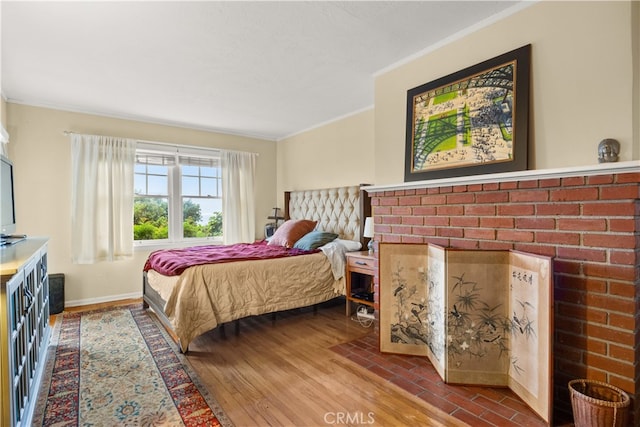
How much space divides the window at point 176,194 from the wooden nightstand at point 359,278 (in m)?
2.52

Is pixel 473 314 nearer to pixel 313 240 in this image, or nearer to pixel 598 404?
pixel 598 404

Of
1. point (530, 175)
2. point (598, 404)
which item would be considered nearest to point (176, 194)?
point (530, 175)

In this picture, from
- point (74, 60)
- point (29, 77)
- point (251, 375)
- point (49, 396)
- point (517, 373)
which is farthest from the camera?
point (29, 77)

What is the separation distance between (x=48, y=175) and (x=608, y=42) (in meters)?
5.23

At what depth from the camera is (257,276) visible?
3.09m

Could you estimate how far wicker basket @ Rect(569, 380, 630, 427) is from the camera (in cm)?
144

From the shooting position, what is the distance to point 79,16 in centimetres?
209

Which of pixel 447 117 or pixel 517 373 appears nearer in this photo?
pixel 517 373

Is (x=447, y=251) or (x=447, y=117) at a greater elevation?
(x=447, y=117)

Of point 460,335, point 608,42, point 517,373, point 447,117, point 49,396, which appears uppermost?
point 608,42

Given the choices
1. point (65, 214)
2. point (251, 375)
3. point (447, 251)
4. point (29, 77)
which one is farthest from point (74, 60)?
point (447, 251)

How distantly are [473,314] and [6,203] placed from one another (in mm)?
3326

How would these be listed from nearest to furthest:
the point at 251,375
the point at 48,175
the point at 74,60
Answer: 1. the point at 251,375
2. the point at 74,60
3. the point at 48,175

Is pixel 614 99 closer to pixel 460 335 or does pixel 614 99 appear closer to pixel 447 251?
pixel 447 251
